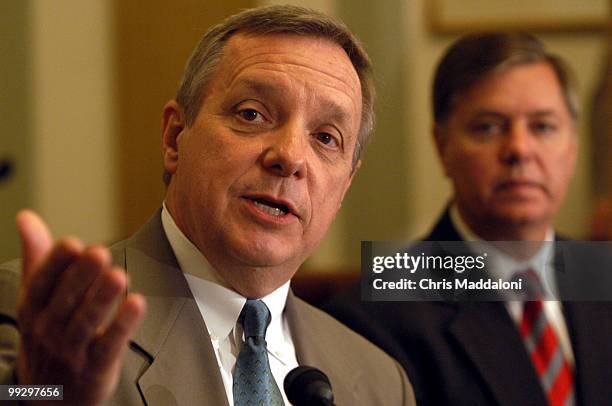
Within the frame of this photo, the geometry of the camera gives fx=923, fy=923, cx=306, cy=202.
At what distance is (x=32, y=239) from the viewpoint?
913 millimetres

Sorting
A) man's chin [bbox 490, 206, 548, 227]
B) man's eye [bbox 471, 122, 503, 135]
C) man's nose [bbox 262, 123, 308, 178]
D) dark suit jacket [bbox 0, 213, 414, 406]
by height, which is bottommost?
dark suit jacket [bbox 0, 213, 414, 406]

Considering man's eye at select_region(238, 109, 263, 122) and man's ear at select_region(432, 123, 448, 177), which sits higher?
man's ear at select_region(432, 123, 448, 177)

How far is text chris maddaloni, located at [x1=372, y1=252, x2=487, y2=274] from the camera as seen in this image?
1.66 m

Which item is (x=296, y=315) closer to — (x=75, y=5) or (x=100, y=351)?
(x=100, y=351)

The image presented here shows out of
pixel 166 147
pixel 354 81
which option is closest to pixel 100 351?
pixel 166 147

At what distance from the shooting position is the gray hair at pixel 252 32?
57.0 inches

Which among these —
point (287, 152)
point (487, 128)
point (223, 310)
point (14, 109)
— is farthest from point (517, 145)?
point (14, 109)

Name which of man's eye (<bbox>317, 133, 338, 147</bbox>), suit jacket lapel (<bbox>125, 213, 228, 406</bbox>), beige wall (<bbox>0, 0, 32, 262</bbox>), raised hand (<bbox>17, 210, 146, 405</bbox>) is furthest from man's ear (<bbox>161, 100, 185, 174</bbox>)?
raised hand (<bbox>17, 210, 146, 405</bbox>)

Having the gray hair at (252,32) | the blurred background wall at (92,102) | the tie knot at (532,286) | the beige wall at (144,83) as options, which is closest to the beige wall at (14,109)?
the blurred background wall at (92,102)

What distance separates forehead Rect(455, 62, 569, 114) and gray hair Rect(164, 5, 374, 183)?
0.37 m

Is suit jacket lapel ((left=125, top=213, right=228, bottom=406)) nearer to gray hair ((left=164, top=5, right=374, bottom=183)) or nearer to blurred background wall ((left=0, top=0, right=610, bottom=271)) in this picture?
gray hair ((left=164, top=5, right=374, bottom=183))

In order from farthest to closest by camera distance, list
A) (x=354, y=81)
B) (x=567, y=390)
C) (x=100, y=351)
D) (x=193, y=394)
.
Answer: (x=567, y=390), (x=354, y=81), (x=193, y=394), (x=100, y=351)

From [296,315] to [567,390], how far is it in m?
0.55

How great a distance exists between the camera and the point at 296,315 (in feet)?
5.03
